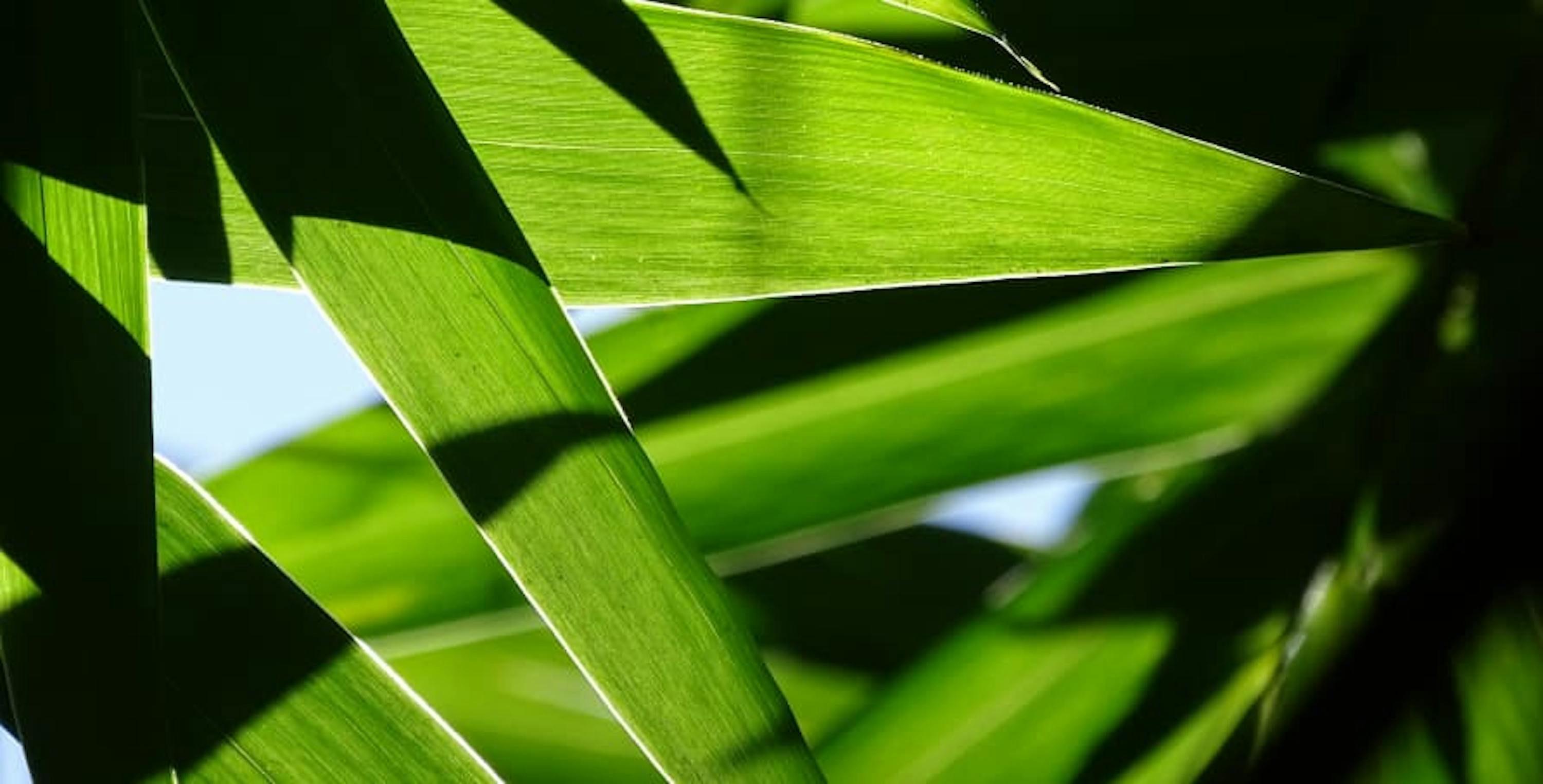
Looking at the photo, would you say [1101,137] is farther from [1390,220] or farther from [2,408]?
[2,408]

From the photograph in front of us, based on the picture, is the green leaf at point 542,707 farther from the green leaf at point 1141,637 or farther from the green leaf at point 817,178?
the green leaf at point 817,178

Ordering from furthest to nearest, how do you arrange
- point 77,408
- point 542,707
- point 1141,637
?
point 542,707 < point 1141,637 < point 77,408

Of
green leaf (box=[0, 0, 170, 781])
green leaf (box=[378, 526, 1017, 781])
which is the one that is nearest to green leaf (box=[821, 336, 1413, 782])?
green leaf (box=[378, 526, 1017, 781])

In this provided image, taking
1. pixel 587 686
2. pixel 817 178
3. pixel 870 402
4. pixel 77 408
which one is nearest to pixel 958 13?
pixel 817 178

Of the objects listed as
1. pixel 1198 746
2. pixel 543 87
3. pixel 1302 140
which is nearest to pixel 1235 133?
pixel 1302 140

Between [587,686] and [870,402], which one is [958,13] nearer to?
[870,402]

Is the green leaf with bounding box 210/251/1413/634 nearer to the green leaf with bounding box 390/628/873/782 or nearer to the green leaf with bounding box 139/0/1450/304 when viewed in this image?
the green leaf with bounding box 390/628/873/782
